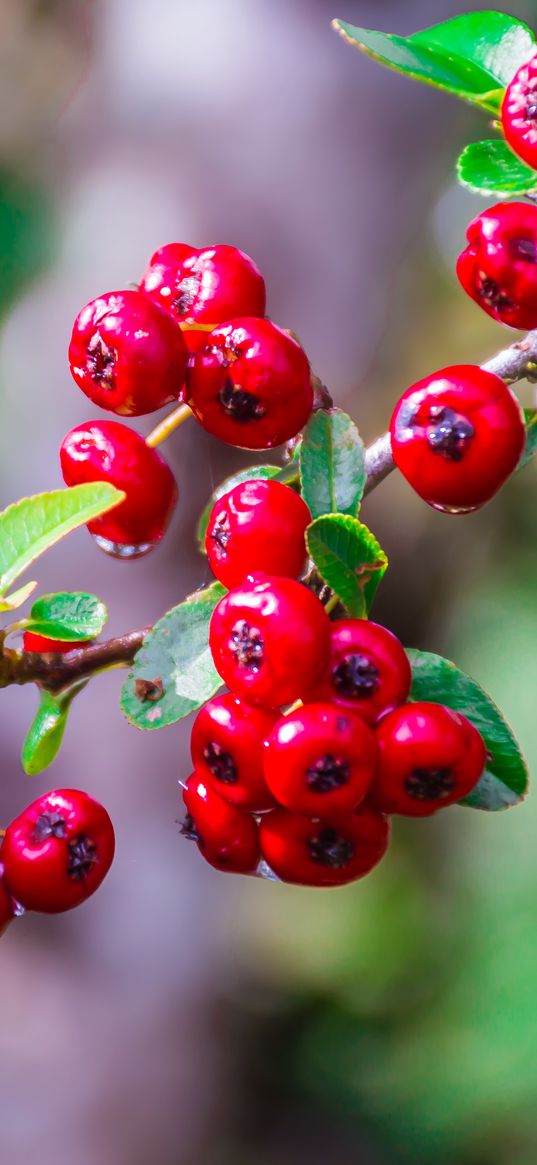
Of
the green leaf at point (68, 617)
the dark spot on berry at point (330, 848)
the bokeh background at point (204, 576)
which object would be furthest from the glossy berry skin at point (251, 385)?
the bokeh background at point (204, 576)

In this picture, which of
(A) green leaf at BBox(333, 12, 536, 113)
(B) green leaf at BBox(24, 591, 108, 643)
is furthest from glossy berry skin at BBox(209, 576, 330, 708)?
(A) green leaf at BBox(333, 12, 536, 113)

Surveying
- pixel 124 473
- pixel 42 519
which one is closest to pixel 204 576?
pixel 124 473

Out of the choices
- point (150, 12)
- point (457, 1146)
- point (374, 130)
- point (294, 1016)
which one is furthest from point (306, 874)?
point (150, 12)

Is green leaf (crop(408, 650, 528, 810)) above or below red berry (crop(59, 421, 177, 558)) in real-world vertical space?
above

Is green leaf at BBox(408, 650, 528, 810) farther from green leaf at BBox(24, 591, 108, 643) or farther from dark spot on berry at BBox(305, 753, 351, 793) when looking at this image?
green leaf at BBox(24, 591, 108, 643)

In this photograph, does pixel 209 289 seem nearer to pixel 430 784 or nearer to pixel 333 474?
pixel 333 474
